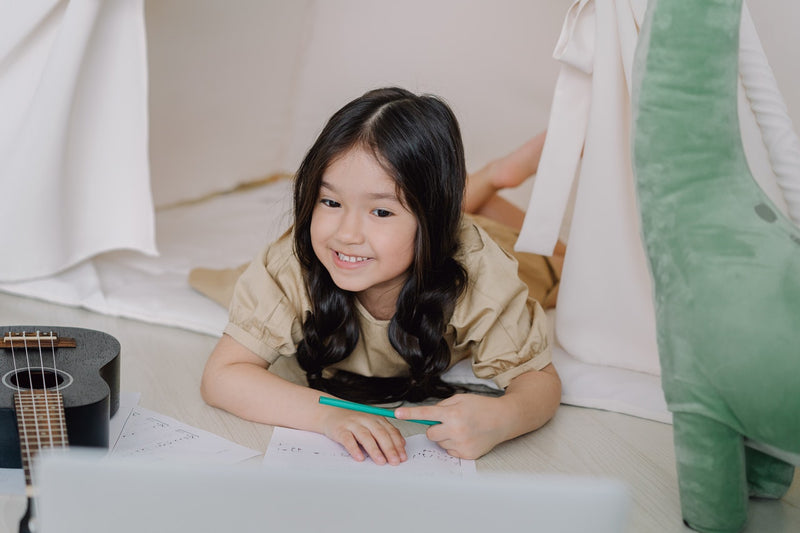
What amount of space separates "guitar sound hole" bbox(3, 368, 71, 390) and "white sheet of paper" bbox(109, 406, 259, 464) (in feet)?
0.37

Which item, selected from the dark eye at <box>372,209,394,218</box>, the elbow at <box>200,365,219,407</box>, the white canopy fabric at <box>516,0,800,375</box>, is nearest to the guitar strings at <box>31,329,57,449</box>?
the elbow at <box>200,365,219,407</box>

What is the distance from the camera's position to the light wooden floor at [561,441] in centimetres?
111

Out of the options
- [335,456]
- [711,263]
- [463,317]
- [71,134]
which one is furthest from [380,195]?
[71,134]

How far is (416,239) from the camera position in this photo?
129 cm

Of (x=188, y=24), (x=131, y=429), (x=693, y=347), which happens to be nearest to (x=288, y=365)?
(x=131, y=429)

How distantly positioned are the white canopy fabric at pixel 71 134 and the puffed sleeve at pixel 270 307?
484mm

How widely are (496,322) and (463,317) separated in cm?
5

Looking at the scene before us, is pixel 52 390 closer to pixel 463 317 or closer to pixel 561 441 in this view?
pixel 463 317

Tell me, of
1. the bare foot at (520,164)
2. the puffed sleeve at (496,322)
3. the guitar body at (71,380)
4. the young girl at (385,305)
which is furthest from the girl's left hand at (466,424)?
the bare foot at (520,164)

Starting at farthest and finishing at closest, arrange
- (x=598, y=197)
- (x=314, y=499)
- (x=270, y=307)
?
(x=598, y=197) → (x=270, y=307) → (x=314, y=499)

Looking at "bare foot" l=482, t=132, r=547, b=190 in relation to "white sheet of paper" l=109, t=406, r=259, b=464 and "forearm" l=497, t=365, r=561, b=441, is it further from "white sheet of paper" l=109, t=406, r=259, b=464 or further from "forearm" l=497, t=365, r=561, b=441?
"white sheet of paper" l=109, t=406, r=259, b=464

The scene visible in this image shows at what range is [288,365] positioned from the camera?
1521 mm

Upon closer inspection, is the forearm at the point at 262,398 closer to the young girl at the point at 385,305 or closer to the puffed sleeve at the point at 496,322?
the young girl at the point at 385,305

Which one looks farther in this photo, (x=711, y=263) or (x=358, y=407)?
(x=358, y=407)
